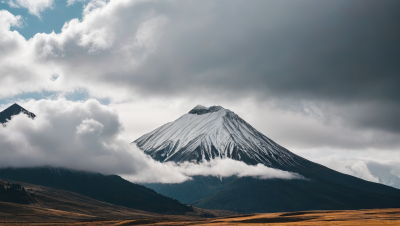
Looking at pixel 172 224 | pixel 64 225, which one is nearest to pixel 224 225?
pixel 172 224

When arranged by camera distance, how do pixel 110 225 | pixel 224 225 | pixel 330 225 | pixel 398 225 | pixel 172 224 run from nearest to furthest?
pixel 398 225 → pixel 330 225 → pixel 224 225 → pixel 172 224 → pixel 110 225

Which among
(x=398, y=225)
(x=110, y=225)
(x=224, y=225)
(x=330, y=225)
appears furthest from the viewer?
(x=110, y=225)

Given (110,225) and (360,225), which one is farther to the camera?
(110,225)

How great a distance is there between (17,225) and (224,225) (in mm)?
95225

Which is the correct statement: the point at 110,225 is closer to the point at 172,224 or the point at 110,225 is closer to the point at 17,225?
the point at 172,224

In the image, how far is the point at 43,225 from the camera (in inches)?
6850

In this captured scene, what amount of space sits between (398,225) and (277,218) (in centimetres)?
6651

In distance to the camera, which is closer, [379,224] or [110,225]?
[379,224]

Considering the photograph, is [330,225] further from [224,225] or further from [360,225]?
[224,225]

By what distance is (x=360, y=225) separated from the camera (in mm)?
116750

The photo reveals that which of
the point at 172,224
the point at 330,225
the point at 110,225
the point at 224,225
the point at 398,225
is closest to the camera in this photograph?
the point at 398,225

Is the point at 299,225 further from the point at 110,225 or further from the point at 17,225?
the point at 17,225

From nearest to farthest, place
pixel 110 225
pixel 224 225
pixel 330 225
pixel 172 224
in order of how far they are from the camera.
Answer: pixel 330 225 < pixel 224 225 < pixel 172 224 < pixel 110 225

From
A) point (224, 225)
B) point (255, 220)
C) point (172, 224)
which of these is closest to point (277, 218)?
point (255, 220)
